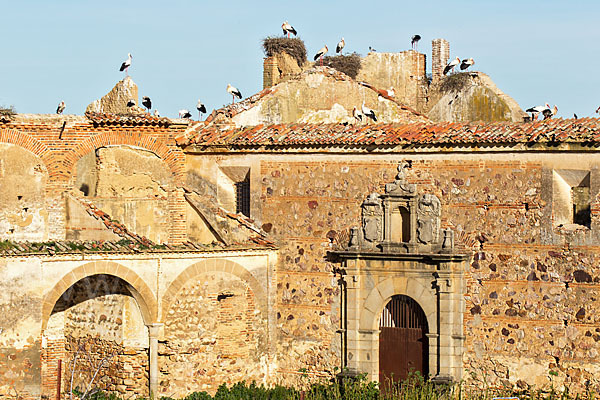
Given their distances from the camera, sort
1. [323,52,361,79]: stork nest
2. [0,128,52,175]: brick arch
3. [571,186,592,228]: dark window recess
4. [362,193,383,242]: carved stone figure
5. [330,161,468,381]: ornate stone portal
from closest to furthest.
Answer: [571,186,592,228]: dark window recess → [330,161,468,381]: ornate stone portal → [362,193,383,242]: carved stone figure → [0,128,52,175]: brick arch → [323,52,361,79]: stork nest

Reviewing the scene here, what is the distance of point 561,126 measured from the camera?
1719 cm

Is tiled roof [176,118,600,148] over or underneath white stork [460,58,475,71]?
underneath

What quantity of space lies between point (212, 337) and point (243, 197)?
2.96 m

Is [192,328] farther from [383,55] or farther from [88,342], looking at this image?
[383,55]

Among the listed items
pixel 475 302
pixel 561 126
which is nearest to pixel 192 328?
pixel 475 302

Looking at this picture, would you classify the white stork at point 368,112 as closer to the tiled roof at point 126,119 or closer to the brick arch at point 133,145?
the brick arch at point 133,145

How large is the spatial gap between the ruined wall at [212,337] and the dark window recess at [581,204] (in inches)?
221

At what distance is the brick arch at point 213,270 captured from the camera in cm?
1786

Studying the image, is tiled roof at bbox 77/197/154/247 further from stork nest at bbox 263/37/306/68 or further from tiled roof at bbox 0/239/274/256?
stork nest at bbox 263/37/306/68

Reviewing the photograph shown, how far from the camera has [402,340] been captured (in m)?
18.3

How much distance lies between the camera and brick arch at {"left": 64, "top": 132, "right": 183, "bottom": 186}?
1909 centimetres

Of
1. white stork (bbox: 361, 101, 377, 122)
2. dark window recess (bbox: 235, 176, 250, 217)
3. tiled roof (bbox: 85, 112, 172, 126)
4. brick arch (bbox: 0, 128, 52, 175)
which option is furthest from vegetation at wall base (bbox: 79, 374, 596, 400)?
white stork (bbox: 361, 101, 377, 122)

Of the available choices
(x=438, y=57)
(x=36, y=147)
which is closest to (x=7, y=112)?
(x=36, y=147)

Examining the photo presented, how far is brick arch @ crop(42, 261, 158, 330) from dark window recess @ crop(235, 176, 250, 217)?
2883mm
